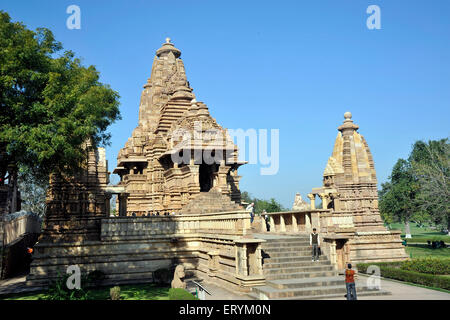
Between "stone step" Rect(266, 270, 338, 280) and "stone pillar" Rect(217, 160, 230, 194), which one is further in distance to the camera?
"stone pillar" Rect(217, 160, 230, 194)

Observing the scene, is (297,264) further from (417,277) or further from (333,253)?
(417,277)

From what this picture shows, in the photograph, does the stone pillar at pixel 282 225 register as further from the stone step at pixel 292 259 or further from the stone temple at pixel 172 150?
the stone step at pixel 292 259

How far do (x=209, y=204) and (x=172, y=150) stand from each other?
6388 millimetres

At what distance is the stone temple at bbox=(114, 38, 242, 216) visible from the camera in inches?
1081

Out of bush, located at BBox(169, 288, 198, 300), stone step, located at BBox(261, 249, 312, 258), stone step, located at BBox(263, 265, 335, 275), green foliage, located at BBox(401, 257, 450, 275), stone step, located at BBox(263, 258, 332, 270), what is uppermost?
bush, located at BBox(169, 288, 198, 300)

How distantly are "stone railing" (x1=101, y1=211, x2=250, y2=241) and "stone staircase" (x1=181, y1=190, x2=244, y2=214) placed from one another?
12.0 feet

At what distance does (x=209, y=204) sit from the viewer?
24078 millimetres

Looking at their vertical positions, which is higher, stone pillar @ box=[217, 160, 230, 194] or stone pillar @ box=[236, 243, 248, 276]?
stone pillar @ box=[217, 160, 230, 194]

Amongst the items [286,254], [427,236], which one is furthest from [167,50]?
[427,236]

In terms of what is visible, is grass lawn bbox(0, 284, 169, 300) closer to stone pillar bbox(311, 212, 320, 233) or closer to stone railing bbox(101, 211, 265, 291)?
stone railing bbox(101, 211, 265, 291)

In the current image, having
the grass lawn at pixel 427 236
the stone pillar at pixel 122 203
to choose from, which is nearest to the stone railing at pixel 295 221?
the stone pillar at pixel 122 203

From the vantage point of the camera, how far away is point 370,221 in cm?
2458

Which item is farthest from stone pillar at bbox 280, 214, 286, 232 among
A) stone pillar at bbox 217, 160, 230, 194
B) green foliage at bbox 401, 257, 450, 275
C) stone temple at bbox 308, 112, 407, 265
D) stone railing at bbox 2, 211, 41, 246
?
stone railing at bbox 2, 211, 41, 246

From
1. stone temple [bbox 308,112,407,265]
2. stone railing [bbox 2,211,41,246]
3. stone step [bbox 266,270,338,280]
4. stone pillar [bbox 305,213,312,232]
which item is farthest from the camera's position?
stone temple [bbox 308,112,407,265]
